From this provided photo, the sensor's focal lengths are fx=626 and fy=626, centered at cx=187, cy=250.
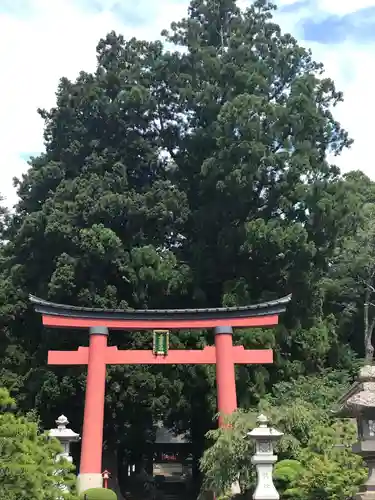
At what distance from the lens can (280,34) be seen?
25.7 metres

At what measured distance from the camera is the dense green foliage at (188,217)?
20.9 meters

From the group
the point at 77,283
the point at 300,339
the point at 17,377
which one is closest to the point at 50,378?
the point at 17,377

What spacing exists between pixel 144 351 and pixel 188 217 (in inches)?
270

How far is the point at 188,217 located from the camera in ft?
77.8

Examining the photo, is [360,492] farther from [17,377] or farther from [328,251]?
[17,377]

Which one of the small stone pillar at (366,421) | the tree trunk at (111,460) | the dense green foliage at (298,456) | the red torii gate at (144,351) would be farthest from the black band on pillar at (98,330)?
the small stone pillar at (366,421)

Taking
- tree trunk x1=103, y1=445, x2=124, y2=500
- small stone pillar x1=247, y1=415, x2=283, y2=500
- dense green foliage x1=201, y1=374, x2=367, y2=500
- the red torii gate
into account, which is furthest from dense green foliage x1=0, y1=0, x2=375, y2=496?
small stone pillar x1=247, y1=415, x2=283, y2=500

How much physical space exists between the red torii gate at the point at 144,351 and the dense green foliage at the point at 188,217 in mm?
1719

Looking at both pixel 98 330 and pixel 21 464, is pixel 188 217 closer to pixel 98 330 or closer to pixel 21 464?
pixel 98 330

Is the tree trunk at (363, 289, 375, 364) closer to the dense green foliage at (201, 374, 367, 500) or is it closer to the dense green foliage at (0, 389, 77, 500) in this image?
the dense green foliage at (201, 374, 367, 500)

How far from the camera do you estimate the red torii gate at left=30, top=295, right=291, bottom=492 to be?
1758 cm

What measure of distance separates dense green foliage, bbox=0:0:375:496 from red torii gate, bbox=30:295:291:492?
1.72 metres

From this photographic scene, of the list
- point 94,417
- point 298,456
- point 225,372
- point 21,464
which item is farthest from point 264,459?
Result: point 94,417

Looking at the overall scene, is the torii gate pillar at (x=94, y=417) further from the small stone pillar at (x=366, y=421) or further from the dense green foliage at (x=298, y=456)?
the small stone pillar at (x=366, y=421)
